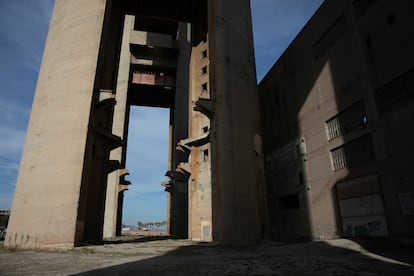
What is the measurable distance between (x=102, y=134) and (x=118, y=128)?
1513 cm

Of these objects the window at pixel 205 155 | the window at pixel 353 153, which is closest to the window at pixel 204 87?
the window at pixel 205 155

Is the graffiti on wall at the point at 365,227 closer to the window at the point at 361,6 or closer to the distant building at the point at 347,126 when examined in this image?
the distant building at the point at 347,126

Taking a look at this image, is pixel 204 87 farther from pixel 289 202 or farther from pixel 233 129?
pixel 289 202

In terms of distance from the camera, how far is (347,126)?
1905cm

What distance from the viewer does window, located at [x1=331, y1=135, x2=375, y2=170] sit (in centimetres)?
1702

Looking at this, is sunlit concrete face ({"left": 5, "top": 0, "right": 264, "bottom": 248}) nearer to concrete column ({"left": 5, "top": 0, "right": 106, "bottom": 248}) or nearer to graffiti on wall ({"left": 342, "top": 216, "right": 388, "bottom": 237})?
concrete column ({"left": 5, "top": 0, "right": 106, "bottom": 248})

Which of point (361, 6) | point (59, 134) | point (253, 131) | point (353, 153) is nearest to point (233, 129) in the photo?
point (253, 131)

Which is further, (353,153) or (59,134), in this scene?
(59,134)

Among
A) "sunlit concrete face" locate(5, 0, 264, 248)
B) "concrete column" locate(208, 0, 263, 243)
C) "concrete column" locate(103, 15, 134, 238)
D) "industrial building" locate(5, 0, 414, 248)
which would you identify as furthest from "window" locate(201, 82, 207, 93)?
"concrete column" locate(103, 15, 134, 238)

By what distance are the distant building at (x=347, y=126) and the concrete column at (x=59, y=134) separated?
1762 cm

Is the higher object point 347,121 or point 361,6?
point 361,6

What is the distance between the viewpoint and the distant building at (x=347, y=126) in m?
14.7

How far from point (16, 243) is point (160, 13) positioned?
96.7 ft

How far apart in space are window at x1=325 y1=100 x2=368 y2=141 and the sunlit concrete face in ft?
19.6
